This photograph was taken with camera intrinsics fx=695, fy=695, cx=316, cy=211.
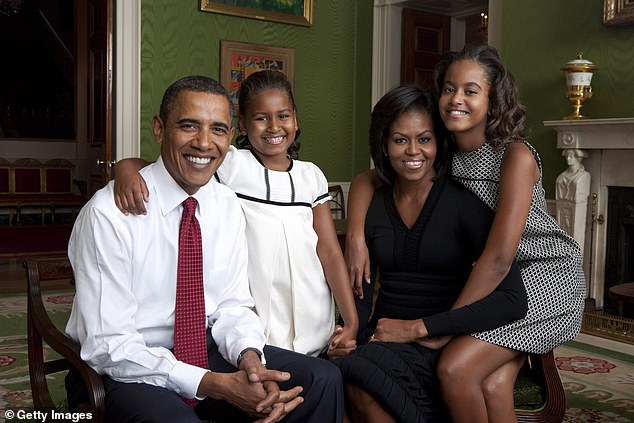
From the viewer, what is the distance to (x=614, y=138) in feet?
15.7

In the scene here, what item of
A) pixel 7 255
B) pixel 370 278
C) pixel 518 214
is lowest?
pixel 7 255

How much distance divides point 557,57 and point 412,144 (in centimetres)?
360

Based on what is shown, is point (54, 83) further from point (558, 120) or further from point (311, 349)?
point (311, 349)

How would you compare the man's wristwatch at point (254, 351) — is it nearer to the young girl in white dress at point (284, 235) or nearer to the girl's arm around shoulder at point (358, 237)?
the young girl in white dress at point (284, 235)

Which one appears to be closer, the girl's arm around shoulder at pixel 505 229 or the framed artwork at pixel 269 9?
the girl's arm around shoulder at pixel 505 229

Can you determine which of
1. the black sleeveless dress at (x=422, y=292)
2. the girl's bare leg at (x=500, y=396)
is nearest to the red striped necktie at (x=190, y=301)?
the black sleeveless dress at (x=422, y=292)

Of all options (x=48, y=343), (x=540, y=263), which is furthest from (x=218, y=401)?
(x=540, y=263)

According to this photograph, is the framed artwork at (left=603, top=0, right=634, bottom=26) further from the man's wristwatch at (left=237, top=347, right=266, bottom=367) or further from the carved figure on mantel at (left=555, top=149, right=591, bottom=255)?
the man's wristwatch at (left=237, top=347, right=266, bottom=367)

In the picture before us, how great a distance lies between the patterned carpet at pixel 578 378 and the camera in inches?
125

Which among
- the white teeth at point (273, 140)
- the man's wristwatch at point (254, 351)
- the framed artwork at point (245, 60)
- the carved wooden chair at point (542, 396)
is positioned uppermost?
the framed artwork at point (245, 60)

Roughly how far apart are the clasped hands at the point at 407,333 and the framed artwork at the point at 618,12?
3591 mm

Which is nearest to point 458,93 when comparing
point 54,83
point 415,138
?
point 415,138

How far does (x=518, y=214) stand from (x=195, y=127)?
0.96 metres

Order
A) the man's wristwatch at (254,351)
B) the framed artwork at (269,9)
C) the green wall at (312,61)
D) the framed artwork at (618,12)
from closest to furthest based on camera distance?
the man's wristwatch at (254,351), the framed artwork at (618,12), the green wall at (312,61), the framed artwork at (269,9)
